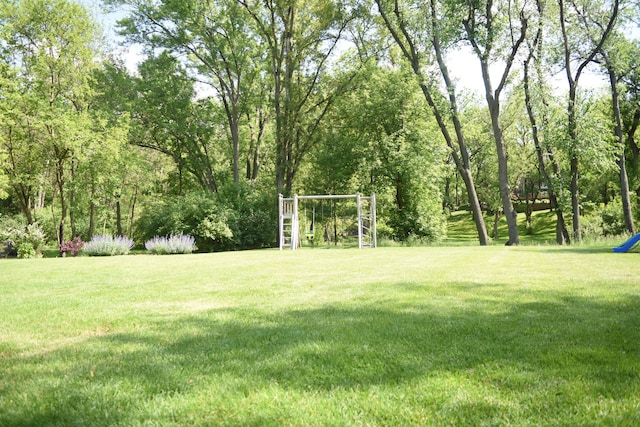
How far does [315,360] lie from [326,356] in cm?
11

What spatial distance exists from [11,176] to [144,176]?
37.3 feet

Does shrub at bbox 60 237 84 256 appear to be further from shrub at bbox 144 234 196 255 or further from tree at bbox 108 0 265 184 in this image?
tree at bbox 108 0 265 184

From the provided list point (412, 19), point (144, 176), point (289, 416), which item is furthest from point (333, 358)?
point (144, 176)

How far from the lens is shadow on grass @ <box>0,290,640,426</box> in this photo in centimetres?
268

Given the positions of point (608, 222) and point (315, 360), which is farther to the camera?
point (608, 222)

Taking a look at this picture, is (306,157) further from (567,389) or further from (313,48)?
(567,389)

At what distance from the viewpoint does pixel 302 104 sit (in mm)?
26719

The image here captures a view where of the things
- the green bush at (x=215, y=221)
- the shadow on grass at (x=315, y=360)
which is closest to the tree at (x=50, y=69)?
the green bush at (x=215, y=221)

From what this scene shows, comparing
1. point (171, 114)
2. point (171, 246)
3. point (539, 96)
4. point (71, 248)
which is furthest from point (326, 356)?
point (171, 114)

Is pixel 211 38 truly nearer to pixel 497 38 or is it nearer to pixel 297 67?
pixel 297 67

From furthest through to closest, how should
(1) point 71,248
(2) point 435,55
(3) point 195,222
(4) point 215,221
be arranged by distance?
(3) point 195,222
(4) point 215,221
(2) point 435,55
(1) point 71,248

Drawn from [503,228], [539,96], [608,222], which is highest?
[539,96]

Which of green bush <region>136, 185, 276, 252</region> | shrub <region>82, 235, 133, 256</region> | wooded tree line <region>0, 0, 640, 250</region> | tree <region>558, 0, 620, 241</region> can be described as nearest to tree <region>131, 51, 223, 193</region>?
wooded tree line <region>0, 0, 640, 250</region>

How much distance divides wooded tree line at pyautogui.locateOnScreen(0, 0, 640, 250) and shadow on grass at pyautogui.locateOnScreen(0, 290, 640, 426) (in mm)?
16859
